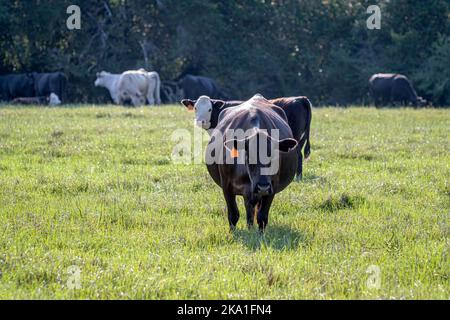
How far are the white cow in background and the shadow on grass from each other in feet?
72.8

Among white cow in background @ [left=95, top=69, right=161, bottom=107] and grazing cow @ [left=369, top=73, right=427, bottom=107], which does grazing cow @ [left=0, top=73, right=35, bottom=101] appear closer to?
white cow in background @ [left=95, top=69, right=161, bottom=107]

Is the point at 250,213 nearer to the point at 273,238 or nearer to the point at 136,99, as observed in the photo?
the point at 273,238

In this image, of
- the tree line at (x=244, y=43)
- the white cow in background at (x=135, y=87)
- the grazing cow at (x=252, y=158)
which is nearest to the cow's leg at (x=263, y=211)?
the grazing cow at (x=252, y=158)

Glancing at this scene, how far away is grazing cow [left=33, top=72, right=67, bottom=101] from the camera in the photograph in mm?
32062

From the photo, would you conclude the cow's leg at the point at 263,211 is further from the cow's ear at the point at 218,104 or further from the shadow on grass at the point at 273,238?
the cow's ear at the point at 218,104

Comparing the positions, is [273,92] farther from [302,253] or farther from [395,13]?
[302,253]

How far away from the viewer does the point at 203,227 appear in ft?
26.6

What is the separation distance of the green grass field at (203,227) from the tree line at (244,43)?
20.9m

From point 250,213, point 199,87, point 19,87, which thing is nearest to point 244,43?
point 199,87

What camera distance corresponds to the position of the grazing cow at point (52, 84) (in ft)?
105

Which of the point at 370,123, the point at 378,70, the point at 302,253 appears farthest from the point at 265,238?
the point at 378,70

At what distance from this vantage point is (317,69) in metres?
37.5

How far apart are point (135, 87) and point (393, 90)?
10.4m
